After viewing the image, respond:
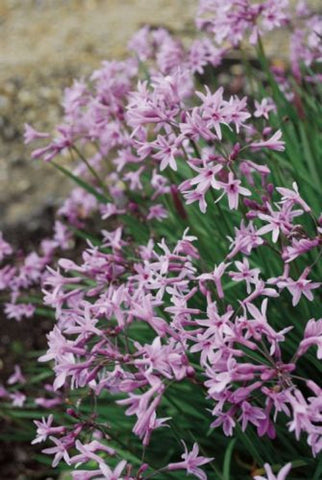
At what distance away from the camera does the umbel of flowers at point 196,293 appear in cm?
207

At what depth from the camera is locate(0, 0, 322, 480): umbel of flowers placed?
2.07 m

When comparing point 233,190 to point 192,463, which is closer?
point 192,463

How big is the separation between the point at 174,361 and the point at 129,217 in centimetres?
181

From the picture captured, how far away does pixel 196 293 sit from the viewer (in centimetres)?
320

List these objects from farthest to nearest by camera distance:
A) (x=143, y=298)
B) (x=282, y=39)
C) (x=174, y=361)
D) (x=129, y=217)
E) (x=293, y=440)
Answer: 1. (x=282, y=39)
2. (x=129, y=217)
3. (x=293, y=440)
4. (x=143, y=298)
5. (x=174, y=361)

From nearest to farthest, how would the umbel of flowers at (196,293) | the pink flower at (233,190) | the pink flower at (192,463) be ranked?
the umbel of flowers at (196,293)
the pink flower at (192,463)
the pink flower at (233,190)

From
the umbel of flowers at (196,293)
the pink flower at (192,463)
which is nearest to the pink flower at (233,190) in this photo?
the umbel of flowers at (196,293)

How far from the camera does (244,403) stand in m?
2.11

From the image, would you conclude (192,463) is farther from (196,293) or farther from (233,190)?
(196,293)

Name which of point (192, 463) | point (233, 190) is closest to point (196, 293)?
point (233, 190)

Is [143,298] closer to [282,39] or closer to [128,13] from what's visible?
[282,39]

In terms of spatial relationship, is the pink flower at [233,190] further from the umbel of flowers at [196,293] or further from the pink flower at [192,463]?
the pink flower at [192,463]

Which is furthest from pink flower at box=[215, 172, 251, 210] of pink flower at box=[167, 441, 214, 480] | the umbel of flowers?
pink flower at box=[167, 441, 214, 480]

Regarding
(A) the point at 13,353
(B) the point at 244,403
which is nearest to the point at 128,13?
(A) the point at 13,353
